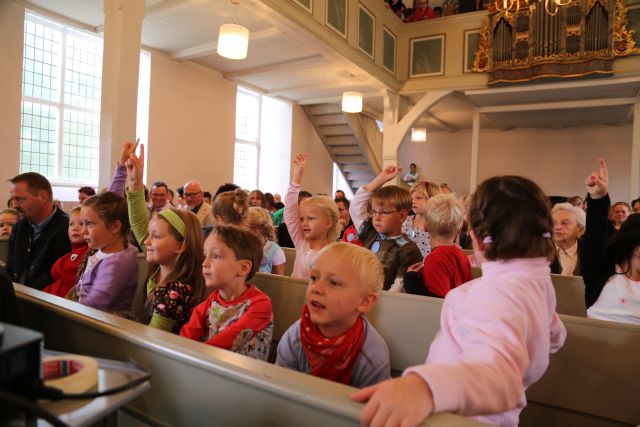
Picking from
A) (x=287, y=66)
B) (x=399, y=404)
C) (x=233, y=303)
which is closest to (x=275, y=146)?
(x=287, y=66)

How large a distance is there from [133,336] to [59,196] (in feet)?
23.3

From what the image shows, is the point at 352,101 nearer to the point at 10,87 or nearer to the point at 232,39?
the point at 232,39

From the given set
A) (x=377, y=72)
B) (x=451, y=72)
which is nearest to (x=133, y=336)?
(x=377, y=72)

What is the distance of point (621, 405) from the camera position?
1491mm

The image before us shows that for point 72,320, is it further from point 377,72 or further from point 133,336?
point 377,72

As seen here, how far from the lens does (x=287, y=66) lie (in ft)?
28.2

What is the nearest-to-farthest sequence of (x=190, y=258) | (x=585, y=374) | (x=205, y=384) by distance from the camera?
(x=205, y=384), (x=585, y=374), (x=190, y=258)

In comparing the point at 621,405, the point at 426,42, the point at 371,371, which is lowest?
the point at 621,405

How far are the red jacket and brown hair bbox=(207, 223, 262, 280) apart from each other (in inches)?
48.1

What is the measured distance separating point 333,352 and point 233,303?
0.52 m

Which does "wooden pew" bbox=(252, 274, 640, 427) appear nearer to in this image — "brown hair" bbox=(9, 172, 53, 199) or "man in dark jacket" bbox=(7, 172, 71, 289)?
"man in dark jacket" bbox=(7, 172, 71, 289)

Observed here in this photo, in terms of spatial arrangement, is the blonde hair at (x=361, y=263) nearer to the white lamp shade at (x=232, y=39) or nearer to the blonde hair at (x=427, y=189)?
the blonde hair at (x=427, y=189)

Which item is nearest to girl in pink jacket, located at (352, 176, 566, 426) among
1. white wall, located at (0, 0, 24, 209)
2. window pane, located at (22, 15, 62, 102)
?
white wall, located at (0, 0, 24, 209)

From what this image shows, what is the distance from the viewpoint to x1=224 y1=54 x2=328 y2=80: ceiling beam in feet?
26.9
